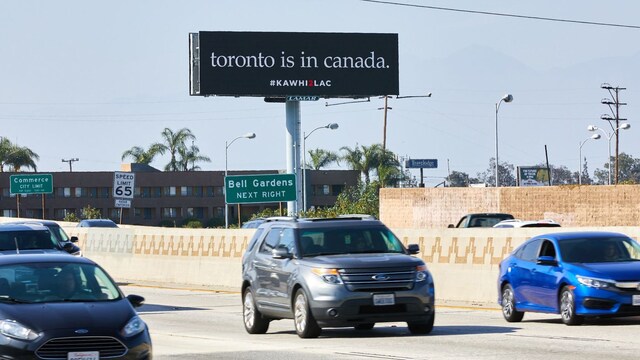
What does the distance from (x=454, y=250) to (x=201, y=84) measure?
170 feet

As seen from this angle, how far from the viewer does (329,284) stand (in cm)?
1936

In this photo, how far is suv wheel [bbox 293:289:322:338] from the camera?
19.6 meters

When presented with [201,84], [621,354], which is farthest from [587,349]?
[201,84]

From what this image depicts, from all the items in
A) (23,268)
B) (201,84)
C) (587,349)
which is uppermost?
(201,84)

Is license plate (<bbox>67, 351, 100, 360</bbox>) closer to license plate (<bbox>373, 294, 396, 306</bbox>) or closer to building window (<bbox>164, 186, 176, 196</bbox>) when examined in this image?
license plate (<bbox>373, 294, 396, 306</bbox>)

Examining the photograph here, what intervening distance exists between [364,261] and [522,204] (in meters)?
51.1

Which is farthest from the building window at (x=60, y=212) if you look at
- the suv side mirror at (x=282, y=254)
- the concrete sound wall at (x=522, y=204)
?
the suv side mirror at (x=282, y=254)

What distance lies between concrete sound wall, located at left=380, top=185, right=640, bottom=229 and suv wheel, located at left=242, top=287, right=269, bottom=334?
42.3 metres

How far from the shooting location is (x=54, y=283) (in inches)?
575

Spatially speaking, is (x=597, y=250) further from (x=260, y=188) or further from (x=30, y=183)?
(x=30, y=183)

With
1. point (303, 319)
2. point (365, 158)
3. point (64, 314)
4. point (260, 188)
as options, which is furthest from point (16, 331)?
point (365, 158)

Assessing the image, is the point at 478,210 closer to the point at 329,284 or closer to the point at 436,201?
the point at 436,201

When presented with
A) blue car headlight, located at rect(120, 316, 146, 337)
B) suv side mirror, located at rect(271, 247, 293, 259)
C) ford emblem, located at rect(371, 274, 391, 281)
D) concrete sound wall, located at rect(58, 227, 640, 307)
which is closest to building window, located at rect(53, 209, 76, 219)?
concrete sound wall, located at rect(58, 227, 640, 307)

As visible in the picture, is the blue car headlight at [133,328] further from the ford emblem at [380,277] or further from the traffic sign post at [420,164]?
the traffic sign post at [420,164]
